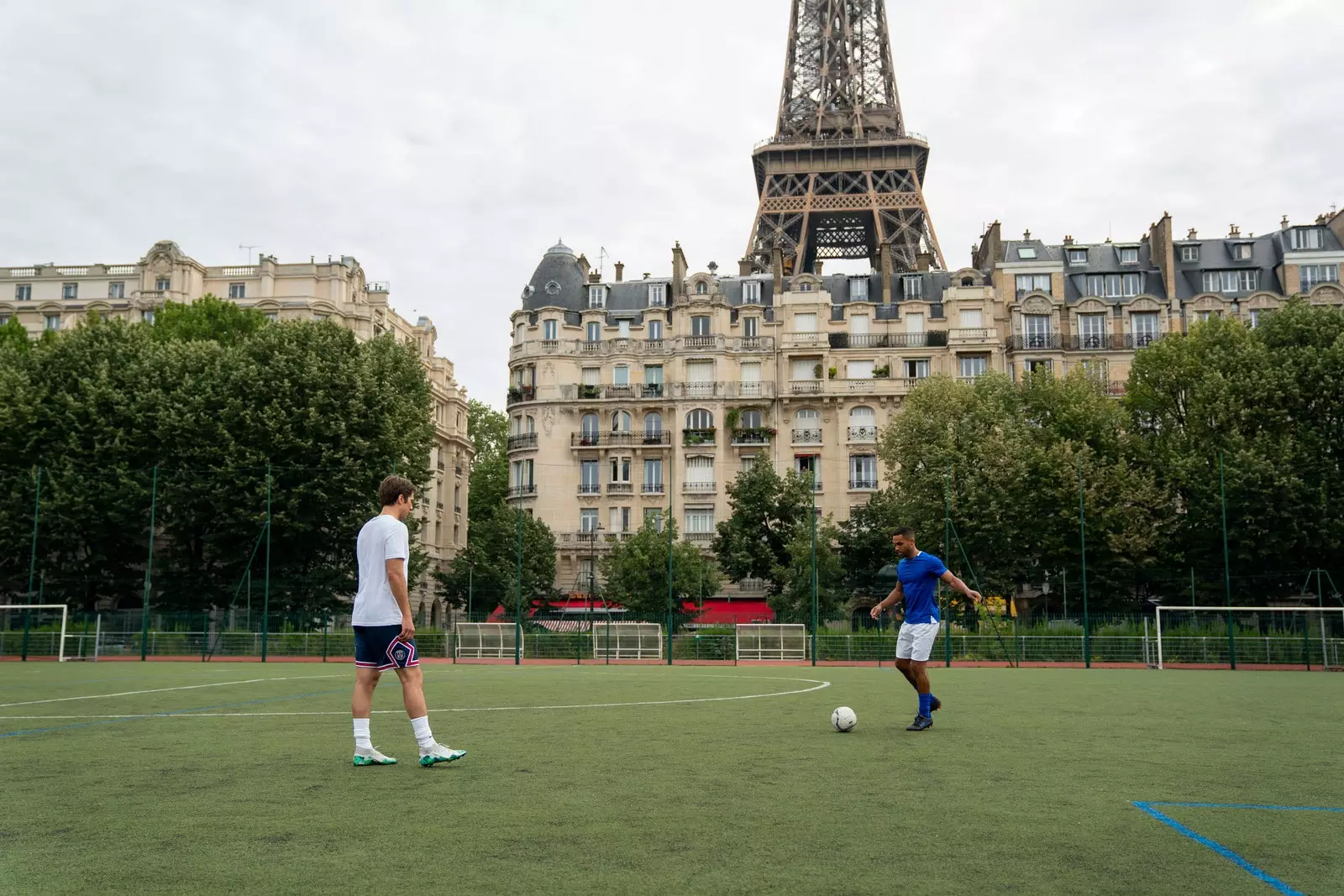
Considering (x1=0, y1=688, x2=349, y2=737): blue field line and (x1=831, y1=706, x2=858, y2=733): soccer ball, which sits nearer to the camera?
(x1=0, y1=688, x2=349, y2=737): blue field line

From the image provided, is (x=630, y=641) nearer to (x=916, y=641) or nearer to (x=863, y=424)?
(x=916, y=641)

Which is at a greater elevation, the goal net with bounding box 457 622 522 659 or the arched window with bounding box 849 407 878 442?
the arched window with bounding box 849 407 878 442

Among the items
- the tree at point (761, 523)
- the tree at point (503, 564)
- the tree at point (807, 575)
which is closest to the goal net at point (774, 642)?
the tree at point (807, 575)

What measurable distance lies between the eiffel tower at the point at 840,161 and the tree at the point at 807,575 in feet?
66.4

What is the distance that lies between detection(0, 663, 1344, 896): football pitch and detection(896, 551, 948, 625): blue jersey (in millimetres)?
1092

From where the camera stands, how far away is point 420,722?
26.7 ft

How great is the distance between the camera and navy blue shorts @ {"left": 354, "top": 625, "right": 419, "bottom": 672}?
8.20 m

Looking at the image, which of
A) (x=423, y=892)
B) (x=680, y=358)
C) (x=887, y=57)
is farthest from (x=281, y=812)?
(x=887, y=57)

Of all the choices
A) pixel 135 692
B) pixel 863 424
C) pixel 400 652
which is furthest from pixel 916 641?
pixel 863 424

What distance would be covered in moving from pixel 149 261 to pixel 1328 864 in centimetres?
6813

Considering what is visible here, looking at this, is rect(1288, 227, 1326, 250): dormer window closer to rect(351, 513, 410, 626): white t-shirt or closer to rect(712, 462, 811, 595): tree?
rect(712, 462, 811, 595): tree

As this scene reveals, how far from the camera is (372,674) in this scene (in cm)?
827

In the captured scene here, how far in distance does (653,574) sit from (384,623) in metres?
41.9

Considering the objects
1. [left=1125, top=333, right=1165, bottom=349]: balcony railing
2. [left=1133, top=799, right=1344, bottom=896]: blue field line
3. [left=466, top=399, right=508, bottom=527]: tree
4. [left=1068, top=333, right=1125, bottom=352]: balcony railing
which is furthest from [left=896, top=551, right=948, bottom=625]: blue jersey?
[left=466, top=399, right=508, bottom=527]: tree
